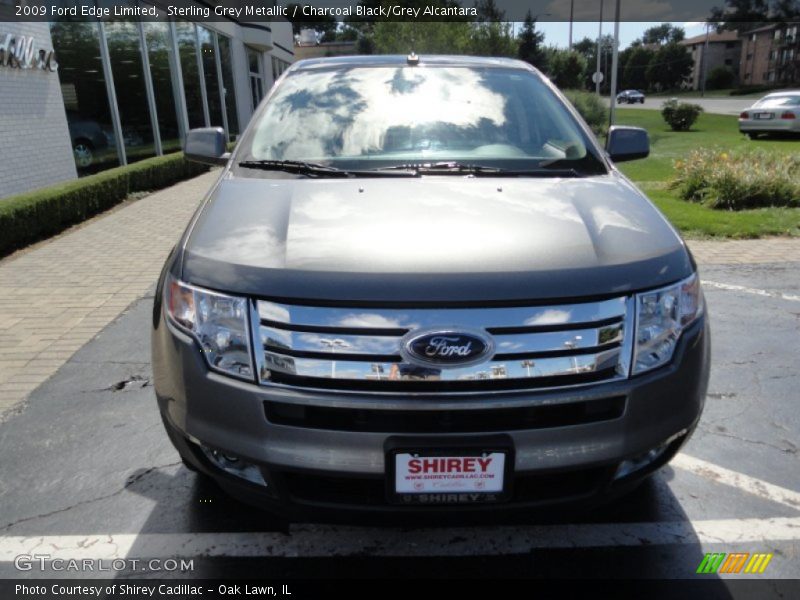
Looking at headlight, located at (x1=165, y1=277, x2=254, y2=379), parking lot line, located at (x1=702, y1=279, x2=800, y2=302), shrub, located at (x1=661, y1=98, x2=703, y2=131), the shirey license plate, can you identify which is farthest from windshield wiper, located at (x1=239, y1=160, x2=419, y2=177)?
shrub, located at (x1=661, y1=98, x2=703, y2=131)

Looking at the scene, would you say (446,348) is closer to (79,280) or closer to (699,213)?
(79,280)

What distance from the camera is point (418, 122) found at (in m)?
3.12

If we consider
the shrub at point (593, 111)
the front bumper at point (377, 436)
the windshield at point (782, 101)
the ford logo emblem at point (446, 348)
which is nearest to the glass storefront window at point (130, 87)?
the front bumper at point (377, 436)

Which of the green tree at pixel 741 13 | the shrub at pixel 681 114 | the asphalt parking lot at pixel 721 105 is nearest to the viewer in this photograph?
the shrub at pixel 681 114

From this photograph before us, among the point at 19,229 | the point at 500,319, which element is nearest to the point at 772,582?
the point at 500,319

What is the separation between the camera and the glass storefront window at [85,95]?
1091 cm

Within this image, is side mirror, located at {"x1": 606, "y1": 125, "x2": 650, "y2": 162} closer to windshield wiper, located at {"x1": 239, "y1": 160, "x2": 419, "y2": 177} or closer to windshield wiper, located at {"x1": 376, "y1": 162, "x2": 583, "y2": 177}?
windshield wiper, located at {"x1": 376, "y1": 162, "x2": 583, "y2": 177}

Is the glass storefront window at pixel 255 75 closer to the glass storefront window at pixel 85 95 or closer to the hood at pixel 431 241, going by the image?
the glass storefront window at pixel 85 95

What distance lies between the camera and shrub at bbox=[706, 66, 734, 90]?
3263 inches

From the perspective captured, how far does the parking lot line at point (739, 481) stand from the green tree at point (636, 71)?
107918 mm

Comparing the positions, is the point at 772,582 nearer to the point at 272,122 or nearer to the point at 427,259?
the point at 427,259

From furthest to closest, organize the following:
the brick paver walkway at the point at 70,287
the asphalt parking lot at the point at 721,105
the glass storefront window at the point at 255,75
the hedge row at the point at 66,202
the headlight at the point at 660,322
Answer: the asphalt parking lot at the point at 721,105 < the glass storefront window at the point at 255,75 < the hedge row at the point at 66,202 < the brick paver walkway at the point at 70,287 < the headlight at the point at 660,322

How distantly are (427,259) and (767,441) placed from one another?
2.25 meters

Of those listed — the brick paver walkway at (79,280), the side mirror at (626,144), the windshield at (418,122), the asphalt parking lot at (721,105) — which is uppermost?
the windshield at (418,122)
